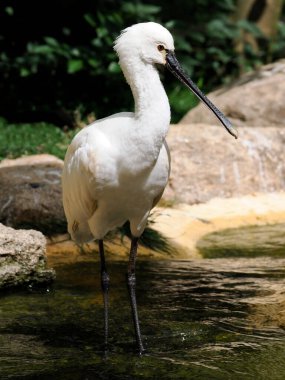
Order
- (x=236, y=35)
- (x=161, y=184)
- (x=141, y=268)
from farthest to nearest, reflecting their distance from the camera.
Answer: (x=236, y=35)
(x=141, y=268)
(x=161, y=184)

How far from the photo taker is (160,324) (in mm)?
6043

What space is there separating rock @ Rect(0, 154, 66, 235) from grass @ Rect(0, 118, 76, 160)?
142 centimetres

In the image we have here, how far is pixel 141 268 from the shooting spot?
755cm

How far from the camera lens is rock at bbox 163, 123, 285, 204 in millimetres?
9922

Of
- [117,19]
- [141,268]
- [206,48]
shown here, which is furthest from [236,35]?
[141,268]

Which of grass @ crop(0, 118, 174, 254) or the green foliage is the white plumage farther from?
the green foliage

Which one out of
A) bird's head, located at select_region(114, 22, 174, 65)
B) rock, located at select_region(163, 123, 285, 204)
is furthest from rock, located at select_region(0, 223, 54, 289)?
rock, located at select_region(163, 123, 285, 204)

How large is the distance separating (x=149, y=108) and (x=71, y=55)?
25.5ft

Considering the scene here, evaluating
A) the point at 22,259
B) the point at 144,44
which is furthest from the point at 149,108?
the point at 22,259

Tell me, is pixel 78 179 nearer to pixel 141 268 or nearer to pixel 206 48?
pixel 141 268

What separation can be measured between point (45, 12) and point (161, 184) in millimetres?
8183

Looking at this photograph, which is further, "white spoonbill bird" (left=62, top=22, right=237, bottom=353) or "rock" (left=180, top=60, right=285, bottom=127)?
"rock" (left=180, top=60, right=285, bottom=127)

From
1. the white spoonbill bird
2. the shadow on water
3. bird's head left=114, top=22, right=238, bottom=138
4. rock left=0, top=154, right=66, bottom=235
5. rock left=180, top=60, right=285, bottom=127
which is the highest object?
rock left=180, top=60, right=285, bottom=127

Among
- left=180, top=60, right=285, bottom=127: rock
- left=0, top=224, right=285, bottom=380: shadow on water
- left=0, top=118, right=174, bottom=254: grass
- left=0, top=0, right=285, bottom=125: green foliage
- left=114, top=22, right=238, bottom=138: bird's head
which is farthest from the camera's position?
left=0, top=0, right=285, bottom=125: green foliage
